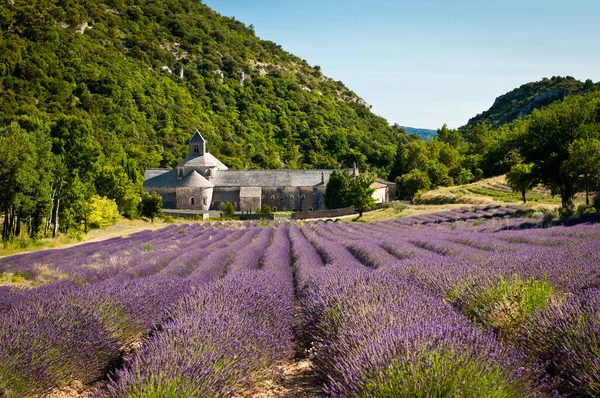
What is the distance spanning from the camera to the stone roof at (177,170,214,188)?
181ft

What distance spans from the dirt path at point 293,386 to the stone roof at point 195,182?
52719mm

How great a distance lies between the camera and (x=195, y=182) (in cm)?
5509

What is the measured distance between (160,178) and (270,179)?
15.1 m

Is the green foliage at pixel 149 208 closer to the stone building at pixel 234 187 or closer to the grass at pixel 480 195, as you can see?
the stone building at pixel 234 187

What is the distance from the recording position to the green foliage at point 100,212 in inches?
1080

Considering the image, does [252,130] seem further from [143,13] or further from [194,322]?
[194,322]

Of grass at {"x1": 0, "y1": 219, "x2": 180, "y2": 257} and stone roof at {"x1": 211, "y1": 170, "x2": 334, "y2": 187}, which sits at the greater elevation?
stone roof at {"x1": 211, "y1": 170, "x2": 334, "y2": 187}

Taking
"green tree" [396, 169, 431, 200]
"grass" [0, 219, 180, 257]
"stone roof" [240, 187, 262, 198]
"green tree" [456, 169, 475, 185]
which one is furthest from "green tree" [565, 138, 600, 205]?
"green tree" [456, 169, 475, 185]

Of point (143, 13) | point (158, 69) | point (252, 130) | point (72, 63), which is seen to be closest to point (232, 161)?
point (252, 130)

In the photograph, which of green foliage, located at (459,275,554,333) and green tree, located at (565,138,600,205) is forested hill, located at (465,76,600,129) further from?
green foliage, located at (459,275,554,333)

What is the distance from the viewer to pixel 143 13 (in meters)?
123

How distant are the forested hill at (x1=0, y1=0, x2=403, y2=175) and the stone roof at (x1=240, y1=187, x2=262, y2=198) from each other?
1396cm

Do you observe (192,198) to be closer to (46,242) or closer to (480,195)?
(46,242)

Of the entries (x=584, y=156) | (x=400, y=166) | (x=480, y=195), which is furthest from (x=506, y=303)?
(x=400, y=166)
